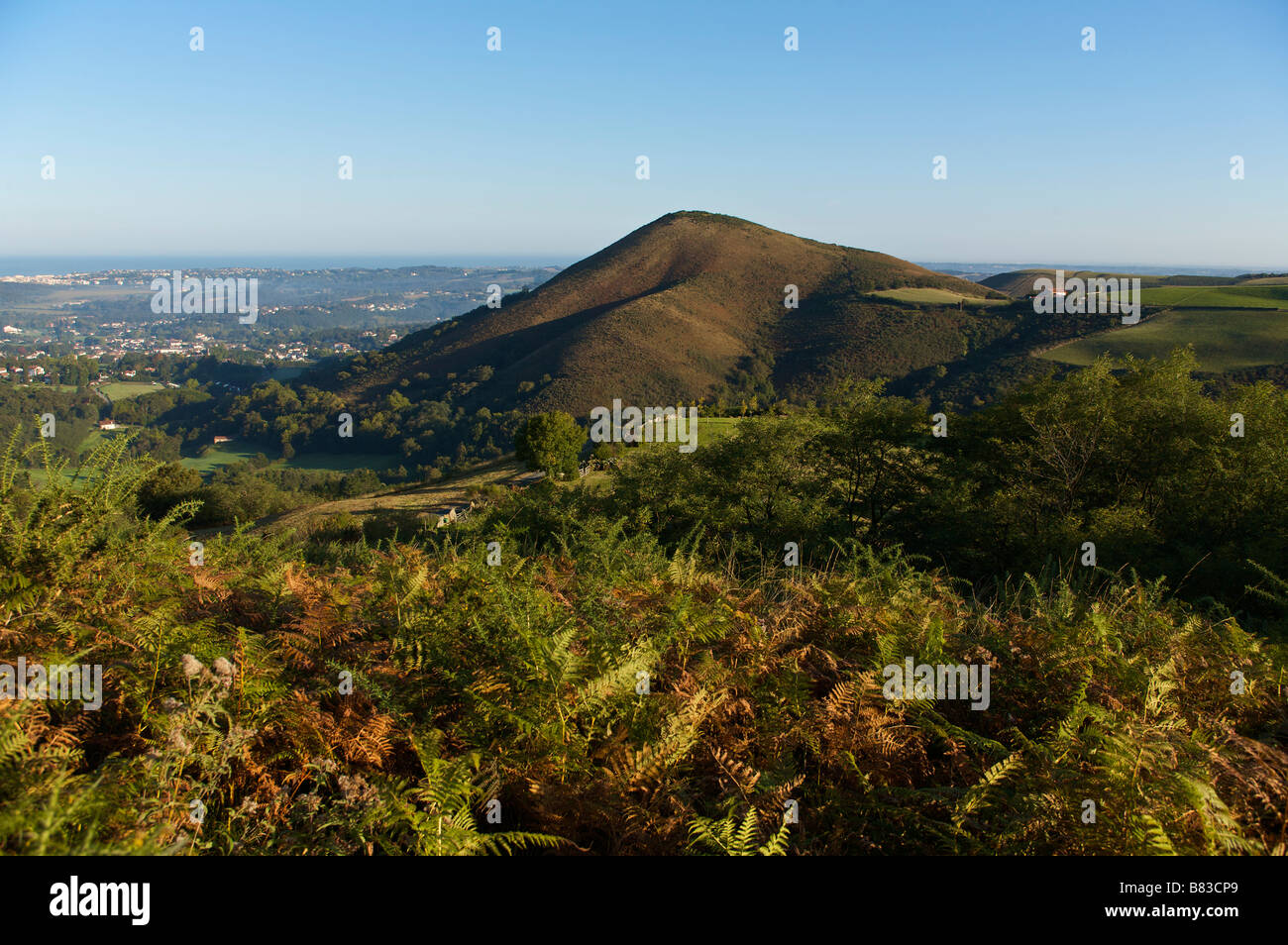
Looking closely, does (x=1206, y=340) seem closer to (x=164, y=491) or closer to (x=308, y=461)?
(x=164, y=491)

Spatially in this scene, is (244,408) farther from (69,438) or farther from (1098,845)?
(1098,845)

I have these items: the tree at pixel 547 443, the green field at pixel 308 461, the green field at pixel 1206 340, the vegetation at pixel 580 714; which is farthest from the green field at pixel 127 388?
the green field at pixel 1206 340

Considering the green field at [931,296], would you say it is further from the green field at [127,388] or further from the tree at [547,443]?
the green field at [127,388]

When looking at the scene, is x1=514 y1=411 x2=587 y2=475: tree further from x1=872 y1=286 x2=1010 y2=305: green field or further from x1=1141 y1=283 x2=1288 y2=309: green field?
x1=872 y1=286 x2=1010 y2=305: green field

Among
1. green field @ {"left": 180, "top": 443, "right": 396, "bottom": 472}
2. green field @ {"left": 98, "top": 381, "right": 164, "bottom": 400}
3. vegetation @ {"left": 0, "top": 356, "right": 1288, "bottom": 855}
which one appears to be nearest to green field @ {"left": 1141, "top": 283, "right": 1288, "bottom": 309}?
vegetation @ {"left": 0, "top": 356, "right": 1288, "bottom": 855}

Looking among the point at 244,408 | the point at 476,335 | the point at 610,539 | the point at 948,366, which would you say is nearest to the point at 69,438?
the point at 244,408

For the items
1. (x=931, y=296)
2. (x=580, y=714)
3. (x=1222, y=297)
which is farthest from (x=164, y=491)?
(x=931, y=296)
